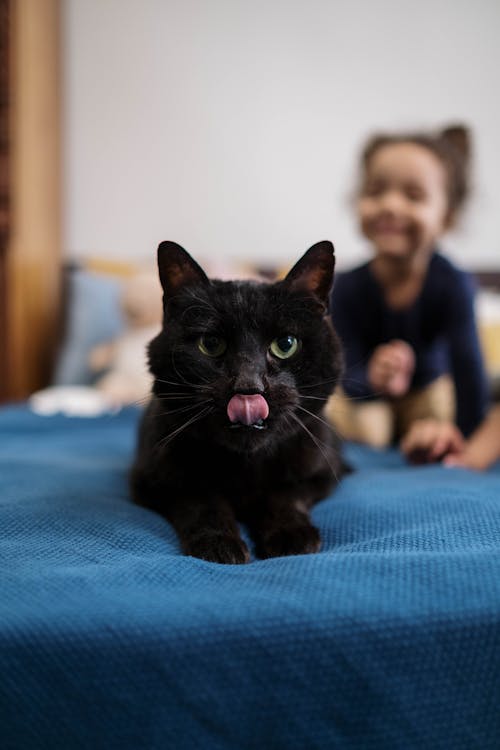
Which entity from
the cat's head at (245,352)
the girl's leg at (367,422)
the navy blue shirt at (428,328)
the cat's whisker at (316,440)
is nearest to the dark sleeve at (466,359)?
the navy blue shirt at (428,328)

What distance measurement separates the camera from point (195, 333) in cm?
79

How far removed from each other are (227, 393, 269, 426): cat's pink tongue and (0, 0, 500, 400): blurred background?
74.1 inches

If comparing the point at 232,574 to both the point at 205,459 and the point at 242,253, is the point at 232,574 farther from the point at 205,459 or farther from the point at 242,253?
the point at 242,253

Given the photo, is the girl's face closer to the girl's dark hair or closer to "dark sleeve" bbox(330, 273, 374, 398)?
the girl's dark hair

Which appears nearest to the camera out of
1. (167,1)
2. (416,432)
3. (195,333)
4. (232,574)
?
(232,574)

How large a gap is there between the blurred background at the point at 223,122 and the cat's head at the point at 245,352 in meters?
1.73

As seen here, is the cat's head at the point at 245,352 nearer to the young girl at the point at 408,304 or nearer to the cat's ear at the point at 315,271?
the cat's ear at the point at 315,271

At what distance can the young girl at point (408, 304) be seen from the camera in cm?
159

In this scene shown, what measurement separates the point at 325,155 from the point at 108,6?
1210 mm

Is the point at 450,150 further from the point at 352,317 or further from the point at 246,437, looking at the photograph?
the point at 246,437

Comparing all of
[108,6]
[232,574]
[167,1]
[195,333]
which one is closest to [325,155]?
[167,1]

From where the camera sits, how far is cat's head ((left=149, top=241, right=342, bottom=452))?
737mm

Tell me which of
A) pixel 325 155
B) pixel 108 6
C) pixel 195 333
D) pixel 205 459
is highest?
pixel 108 6

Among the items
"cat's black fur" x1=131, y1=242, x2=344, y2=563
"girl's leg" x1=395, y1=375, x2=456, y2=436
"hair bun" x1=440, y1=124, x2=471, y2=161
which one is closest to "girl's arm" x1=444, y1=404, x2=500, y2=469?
"girl's leg" x1=395, y1=375, x2=456, y2=436
